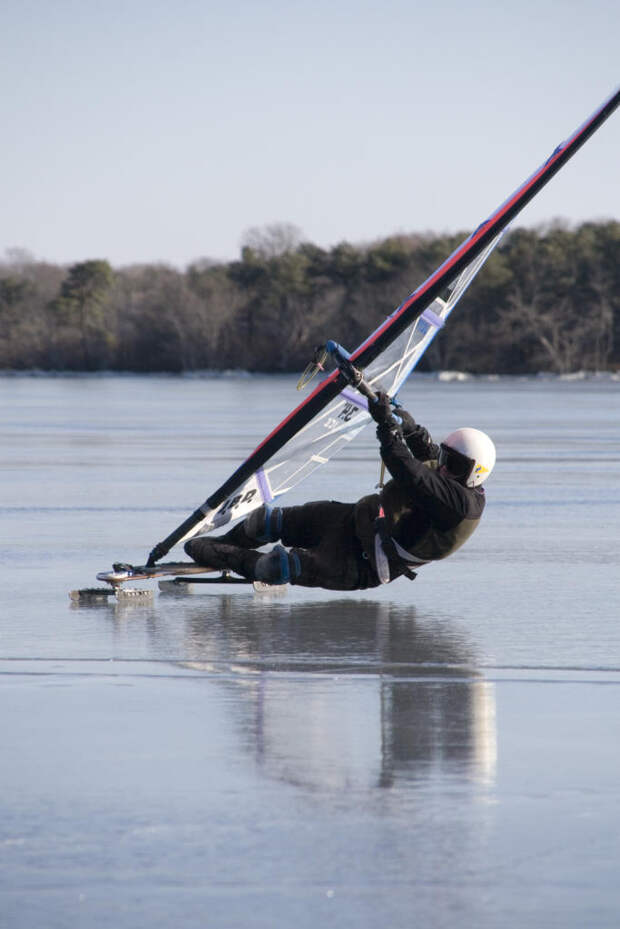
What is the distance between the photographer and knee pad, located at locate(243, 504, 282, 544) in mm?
9258

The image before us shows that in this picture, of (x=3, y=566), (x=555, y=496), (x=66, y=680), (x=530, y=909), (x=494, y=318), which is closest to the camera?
(x=530, y=909)

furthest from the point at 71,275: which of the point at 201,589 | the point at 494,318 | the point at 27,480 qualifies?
the point at 201,589

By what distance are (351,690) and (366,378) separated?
8.61ft

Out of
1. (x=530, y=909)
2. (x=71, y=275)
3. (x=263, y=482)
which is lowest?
(x=530, y=909)

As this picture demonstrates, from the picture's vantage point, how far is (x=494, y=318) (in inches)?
4099

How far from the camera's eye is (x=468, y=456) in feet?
27.6

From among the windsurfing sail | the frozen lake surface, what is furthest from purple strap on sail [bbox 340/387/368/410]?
the frozen lake surface

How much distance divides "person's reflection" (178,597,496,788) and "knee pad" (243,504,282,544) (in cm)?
41

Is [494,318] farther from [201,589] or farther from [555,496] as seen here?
[201,589]

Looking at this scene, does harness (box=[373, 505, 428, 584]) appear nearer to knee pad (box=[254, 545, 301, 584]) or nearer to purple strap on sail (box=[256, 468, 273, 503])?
knee pad (box=[254, 545, 301, 584])

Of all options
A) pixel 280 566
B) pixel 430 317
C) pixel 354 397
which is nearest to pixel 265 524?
pixel 280 566

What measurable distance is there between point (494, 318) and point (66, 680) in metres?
98.3

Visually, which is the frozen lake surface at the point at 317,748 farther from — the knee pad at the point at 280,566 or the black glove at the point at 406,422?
the black glove at the point at 406,422

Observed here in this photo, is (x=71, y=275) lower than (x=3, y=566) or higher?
higher
